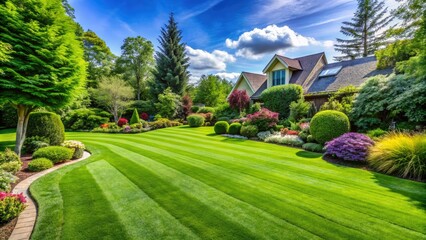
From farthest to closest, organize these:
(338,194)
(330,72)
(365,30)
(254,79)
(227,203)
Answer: (365,30)
(254,79)
(330,72)
(338,194)
(227,203)

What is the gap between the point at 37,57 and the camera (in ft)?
23.4

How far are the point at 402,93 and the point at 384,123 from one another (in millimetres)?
1728

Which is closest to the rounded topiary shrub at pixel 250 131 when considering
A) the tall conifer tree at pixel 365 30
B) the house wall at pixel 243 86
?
the house wall at pixel 243 86

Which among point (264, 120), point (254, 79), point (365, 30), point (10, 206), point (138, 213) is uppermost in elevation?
point (365, 30)

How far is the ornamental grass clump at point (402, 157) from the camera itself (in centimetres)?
581

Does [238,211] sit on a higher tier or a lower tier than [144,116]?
lower

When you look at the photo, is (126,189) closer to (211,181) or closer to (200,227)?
(211,181)

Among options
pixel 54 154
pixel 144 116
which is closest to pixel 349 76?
pixel 54 154

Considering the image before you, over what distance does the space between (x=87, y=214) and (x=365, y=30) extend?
37750mm

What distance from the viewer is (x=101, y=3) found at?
1005cm

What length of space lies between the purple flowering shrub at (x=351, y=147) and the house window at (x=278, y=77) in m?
13.6

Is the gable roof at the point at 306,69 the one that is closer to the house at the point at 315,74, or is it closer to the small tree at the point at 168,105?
the house at the point at 315,74

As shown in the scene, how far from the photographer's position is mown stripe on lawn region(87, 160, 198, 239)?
124 inches

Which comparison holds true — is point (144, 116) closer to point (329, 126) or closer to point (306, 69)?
point (306, 69)
